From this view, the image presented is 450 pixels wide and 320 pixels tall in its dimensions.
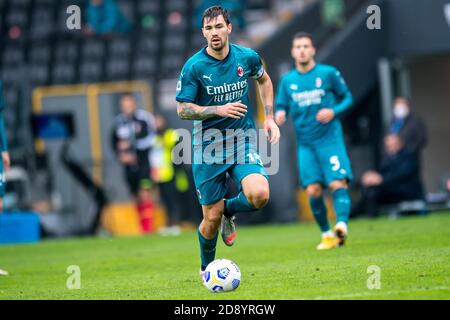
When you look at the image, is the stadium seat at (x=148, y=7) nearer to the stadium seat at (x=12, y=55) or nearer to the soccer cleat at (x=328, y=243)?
the stadium seat at (x=12, y=55)

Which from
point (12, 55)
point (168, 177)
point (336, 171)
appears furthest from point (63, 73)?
point (336, 171)

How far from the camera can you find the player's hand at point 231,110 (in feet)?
30.3

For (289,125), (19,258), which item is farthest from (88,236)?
(19,258)

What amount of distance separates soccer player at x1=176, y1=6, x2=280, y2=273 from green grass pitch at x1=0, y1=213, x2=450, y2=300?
2.42 feet

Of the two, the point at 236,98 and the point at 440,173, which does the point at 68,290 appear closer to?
the point at 236,98

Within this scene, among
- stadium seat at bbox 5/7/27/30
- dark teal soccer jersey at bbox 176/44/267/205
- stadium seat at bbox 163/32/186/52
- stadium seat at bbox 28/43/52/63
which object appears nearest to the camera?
dark teal soccer jersey at bbox 176/44/267/205

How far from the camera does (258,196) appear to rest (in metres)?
9.49

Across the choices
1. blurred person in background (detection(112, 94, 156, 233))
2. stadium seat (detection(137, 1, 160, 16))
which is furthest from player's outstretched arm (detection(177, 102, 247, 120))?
stadium seat (detection(137, 1, 160, 16))

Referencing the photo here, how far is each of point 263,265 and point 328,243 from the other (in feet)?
6.20

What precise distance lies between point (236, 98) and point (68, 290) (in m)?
2.38

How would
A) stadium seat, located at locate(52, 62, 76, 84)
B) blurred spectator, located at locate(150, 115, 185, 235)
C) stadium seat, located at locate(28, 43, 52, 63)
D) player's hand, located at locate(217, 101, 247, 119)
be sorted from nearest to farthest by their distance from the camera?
1. player's hand, located at locate(217, 101, 247, 119)
2. blurred spectator, located at locate(150, 115, 185, 235)
3. stadium seat, located at locate(52, 62, 76, 84)
4. stadium seat, located at locate(28, 43, 52, 63)

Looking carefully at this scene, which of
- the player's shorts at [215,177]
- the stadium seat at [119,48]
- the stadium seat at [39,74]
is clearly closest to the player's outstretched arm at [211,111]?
the player's shorts at [215,177]

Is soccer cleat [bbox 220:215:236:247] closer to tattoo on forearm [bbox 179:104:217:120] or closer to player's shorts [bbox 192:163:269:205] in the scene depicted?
player's shorts [bbox 192:163:269:205]

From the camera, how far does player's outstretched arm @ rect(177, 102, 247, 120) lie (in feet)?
30.3
